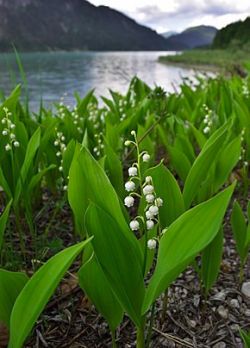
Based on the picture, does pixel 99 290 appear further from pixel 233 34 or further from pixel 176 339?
pixel 233 34

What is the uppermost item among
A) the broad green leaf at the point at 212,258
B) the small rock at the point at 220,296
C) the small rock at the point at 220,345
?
the broad green leaf at the point at 212,258

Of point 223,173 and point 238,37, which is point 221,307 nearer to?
point 223,173

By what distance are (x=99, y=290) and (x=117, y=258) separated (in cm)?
22

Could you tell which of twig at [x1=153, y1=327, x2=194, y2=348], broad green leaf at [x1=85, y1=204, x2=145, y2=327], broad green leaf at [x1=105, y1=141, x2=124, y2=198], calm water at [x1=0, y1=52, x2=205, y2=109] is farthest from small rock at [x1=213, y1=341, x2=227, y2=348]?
calm water at [x1=0, y1=52, x2=205, y2=109]

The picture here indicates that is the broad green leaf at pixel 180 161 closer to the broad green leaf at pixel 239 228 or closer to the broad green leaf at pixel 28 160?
the broad green leaf at pixel 239 228

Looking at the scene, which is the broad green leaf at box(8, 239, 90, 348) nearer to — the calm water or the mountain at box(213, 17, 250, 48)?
the calm water

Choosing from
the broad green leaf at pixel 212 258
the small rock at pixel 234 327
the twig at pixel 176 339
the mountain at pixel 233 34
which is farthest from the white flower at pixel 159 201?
the mountain at pixel 233 34

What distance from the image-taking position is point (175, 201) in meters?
1.58

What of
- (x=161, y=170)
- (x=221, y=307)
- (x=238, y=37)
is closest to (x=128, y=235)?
(x=161, y=170)

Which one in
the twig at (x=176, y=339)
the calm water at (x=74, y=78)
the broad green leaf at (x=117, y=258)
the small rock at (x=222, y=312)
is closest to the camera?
the broad green leaf at (x=117, y=258)

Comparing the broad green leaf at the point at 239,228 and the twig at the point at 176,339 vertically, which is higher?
the broad green leaf at the point at 239,228

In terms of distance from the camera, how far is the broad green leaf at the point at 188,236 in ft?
3.65

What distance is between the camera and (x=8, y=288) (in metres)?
1.36

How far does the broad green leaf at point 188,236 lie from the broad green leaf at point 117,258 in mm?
89
